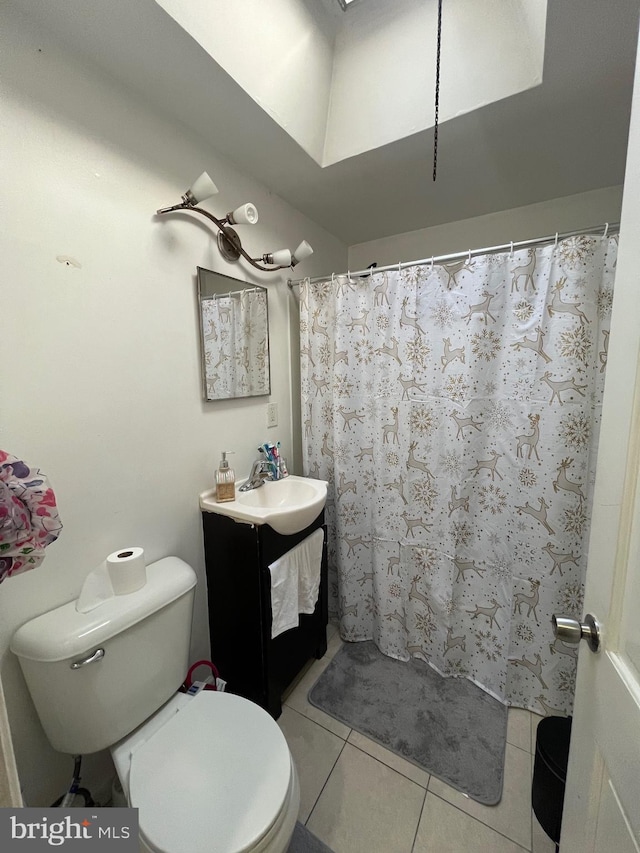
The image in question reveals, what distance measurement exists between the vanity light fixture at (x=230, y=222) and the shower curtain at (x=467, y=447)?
20cm

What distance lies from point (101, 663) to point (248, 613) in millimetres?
504

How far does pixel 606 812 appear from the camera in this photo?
532 millimetres

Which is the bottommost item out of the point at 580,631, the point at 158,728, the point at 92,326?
the point at 158,728

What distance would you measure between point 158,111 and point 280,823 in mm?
2078

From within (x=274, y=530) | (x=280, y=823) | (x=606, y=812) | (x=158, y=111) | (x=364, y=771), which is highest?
(x=158, y=111)

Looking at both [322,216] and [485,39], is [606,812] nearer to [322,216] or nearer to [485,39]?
[485,39]

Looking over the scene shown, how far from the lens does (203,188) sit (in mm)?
1102

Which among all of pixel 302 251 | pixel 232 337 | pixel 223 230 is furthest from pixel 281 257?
pixel 232 337

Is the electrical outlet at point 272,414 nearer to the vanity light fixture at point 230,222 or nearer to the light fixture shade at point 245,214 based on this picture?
the vanity light fixture at point 230,222

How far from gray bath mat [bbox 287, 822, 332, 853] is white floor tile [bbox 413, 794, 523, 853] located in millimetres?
282

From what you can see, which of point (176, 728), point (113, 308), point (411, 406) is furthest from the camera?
point (411, 406)

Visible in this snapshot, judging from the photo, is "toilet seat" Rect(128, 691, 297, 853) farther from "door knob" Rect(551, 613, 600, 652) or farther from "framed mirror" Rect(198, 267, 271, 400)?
"framed mirror" Rect(198, 267, 271, 400)

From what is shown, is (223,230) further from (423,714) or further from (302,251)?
(423,714)

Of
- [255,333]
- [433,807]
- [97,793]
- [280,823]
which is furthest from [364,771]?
[255,333]
